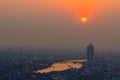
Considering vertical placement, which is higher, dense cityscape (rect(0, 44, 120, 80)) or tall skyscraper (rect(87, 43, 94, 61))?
tall skyscraper (rect(87, 43, 94, 61))

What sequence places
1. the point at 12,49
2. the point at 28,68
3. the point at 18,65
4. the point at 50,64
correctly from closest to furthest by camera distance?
the point at 28,68 → the point at 18,65 → the point at 50,64 → the point at 12,49

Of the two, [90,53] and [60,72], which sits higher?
[90,53]

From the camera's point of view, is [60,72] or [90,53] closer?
[60,72]

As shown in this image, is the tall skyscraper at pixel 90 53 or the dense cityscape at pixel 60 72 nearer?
the dense cityscape at pixel 60 72

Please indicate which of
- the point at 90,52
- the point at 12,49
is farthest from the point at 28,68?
the point at 12,49

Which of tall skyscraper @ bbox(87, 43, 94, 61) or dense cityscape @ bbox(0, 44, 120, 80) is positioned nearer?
dense cityscape @ bbox(0, 44, 120, 80)

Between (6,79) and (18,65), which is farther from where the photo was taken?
(18,65)

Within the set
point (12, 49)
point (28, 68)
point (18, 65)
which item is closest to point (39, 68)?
point (18, 65)

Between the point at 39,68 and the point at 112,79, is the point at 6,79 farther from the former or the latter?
the point at 39,68

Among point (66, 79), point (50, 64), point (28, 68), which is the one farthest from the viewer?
A: point (50, 64)

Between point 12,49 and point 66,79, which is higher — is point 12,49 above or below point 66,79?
above

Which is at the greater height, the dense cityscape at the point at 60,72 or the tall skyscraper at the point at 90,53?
the tall skyscraper at the point at 90,53
